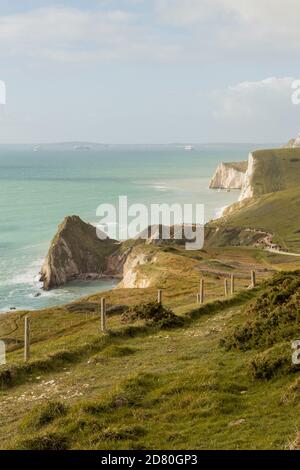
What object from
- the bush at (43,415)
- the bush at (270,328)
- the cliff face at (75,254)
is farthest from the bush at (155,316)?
the cliff face at (75,254)

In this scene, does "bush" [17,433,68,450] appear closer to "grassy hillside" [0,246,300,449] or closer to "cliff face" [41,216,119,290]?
"grassy hillside" [0,246,300,449]

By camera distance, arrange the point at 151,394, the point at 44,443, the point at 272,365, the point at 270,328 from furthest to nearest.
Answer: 1. the point at 270,328
2. the point at 272,365
3. the point at 151,394
4. the point at 44,443

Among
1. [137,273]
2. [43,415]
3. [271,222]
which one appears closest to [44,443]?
[43,415]

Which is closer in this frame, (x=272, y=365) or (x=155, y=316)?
(x=272, y=365)

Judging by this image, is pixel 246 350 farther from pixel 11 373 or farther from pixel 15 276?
pixel 15 276

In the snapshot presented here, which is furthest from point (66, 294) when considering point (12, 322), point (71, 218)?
point (12, 322)

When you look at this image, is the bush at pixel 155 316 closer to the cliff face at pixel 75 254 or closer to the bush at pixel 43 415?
the bush at pixel 43 415

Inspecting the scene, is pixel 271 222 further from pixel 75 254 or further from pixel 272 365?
pixel 272 365
